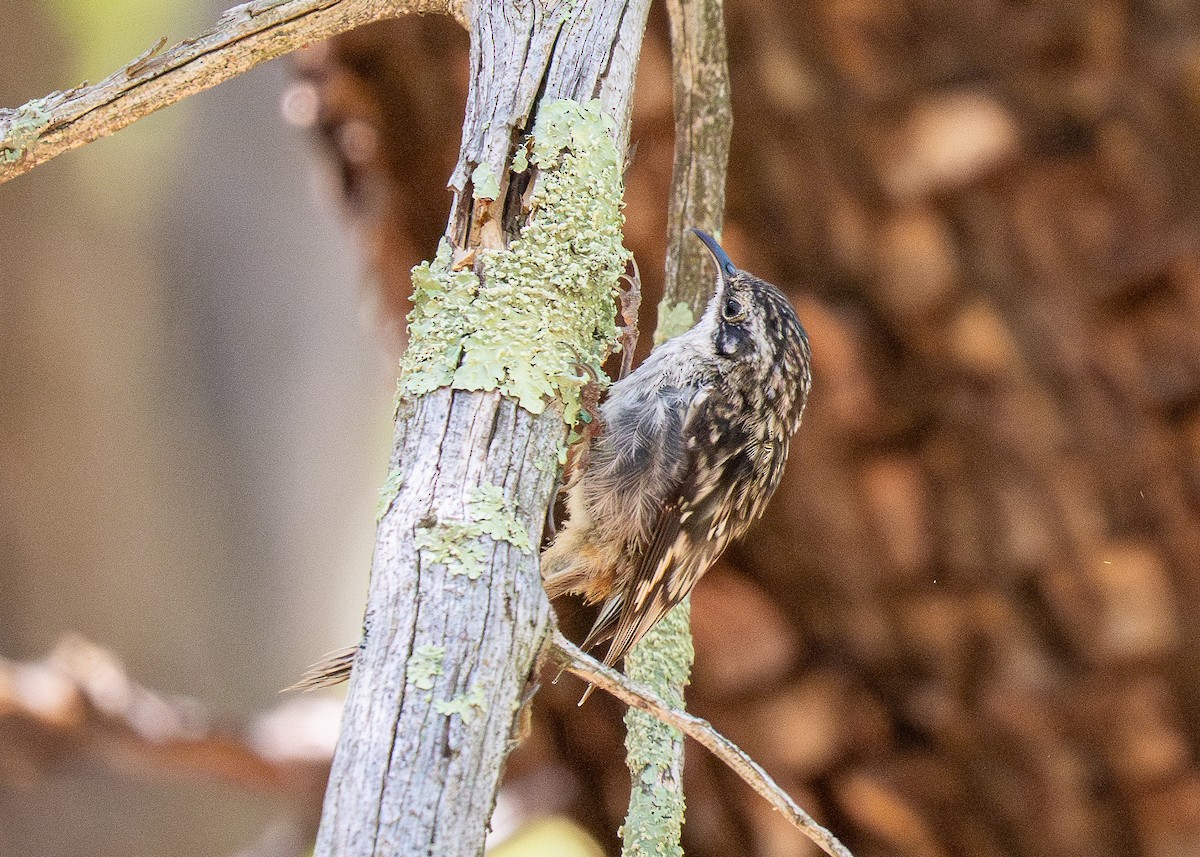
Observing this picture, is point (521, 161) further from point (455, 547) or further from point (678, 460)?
point (678, 460)

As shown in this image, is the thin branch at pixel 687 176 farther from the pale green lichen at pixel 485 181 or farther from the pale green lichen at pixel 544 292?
the pale green lichen at pixel 485 181

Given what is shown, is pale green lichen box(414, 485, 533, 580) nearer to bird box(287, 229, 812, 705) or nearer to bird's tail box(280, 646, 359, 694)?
bird's tail box(280, 646, 359, 694)

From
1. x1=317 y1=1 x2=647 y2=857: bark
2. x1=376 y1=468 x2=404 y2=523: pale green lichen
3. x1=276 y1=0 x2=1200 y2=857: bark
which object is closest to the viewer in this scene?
x1=317 y1=1 x2=647 y2=857: bark

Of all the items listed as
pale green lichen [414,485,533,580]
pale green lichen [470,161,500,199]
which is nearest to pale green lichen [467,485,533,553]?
pale green lichen [414,485,533,580]

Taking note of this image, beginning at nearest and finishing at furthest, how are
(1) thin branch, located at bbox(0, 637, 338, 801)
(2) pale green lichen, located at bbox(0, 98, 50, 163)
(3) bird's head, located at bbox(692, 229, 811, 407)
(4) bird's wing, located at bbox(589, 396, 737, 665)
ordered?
(2) pale green lichen, located at bbox(0, 98, 50, 163) → (4) bird's wing, located at bbox(589, 396, 737, 665) → (3) bird's head, located at bbox(692, 229, 811, 407) → (1) thin branch, located at bbox(0, 637, 338, 801)

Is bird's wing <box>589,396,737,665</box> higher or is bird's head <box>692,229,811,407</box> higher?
bird's head <box>692,229,811,407</box>

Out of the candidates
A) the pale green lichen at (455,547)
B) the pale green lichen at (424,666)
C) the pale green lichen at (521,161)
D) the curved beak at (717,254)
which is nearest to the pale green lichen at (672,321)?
the curved beak at (717,254)

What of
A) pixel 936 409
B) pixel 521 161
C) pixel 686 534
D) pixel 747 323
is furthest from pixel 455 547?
pixel 936 409

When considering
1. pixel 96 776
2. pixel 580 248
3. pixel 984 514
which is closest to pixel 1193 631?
pixel 984 514
